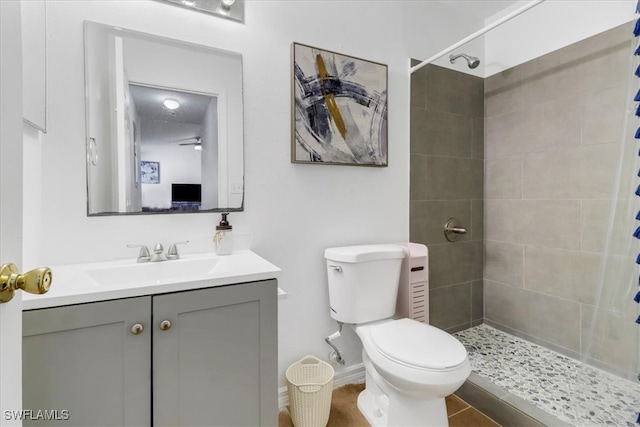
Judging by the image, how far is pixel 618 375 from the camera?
1150 millimetres

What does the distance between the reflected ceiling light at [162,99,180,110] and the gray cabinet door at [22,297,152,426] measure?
874mm

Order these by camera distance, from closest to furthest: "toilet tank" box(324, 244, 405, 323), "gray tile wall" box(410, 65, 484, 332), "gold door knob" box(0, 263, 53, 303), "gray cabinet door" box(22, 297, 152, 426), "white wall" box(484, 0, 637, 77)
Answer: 1. "gold door knob" box(0, 263, 53, 303)
2. "gray cabinet door" box(22, 297, 152, 426)
3. "toilet tank" box(324, 244, 405, 323)
4. "white wall" box(484, 0, 637, 77)
5. "gray tile wall" box(410, 65, 484, 332)

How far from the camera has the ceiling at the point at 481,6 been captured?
7.06 feet

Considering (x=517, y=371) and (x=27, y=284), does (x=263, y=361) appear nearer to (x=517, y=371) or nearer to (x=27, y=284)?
(x=27, y=284)

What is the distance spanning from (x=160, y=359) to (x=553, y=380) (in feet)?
6.53

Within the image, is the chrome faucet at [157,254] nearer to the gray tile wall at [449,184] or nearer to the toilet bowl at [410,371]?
the toilet bowl at [410,371]

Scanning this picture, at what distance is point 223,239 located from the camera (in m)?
1.40

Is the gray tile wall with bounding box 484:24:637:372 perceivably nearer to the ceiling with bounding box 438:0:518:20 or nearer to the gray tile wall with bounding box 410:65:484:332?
the gray tile wall with bounding box 410:65:484:332

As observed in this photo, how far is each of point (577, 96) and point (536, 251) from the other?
997mm

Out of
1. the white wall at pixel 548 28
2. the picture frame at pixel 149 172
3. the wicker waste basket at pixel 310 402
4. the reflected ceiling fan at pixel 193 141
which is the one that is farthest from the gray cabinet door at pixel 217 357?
the white wall at pixel 548 28

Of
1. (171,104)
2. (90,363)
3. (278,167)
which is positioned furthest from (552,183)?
(90,363)

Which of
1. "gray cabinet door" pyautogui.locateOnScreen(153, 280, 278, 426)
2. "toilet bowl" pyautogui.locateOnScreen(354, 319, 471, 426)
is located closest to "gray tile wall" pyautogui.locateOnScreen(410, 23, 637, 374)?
"toilet bowl" pyautogui.locateOnScreen(354, 319, 471, 426)

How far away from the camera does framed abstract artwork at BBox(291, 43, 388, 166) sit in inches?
64.1

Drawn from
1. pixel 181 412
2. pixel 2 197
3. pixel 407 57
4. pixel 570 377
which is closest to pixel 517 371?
pixel 570 377
